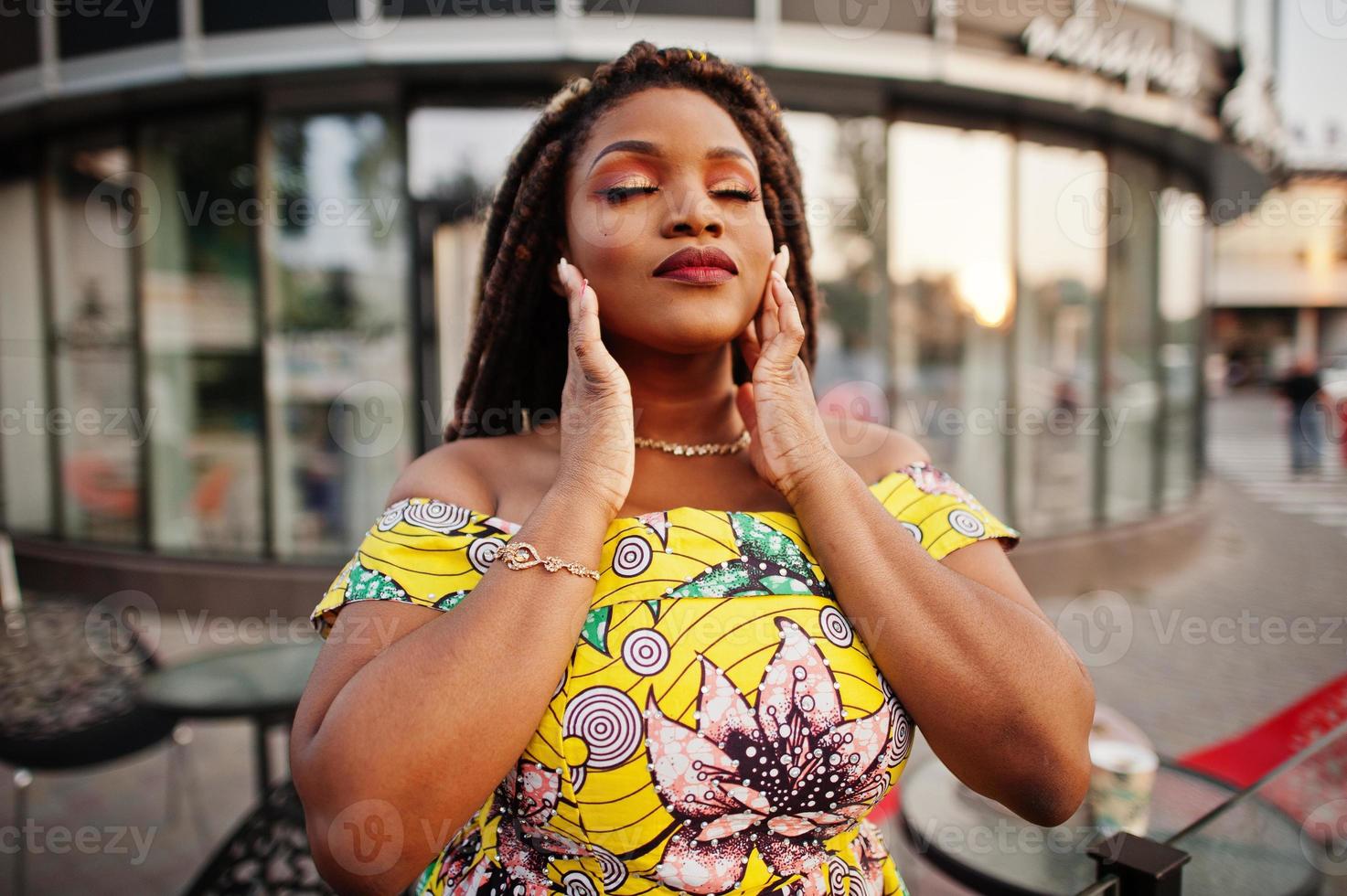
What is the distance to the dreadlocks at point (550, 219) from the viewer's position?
1612mm

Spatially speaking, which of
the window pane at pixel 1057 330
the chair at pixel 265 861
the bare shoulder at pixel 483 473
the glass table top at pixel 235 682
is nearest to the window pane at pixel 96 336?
the glass table top at pixel 235 682

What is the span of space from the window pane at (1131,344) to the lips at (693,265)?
23.7 feet

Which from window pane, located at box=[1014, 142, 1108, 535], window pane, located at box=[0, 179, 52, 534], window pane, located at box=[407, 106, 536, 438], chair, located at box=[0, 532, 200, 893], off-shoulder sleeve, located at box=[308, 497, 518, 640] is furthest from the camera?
window pane, located at box=[0, 179, 52, 534]

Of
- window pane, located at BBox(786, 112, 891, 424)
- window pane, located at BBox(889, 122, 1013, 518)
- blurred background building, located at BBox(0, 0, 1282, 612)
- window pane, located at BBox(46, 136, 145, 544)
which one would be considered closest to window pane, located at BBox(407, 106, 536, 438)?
blurred background building, located at BBox(0, 0, 1282, 612)

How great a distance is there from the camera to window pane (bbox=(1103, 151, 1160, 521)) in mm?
7703

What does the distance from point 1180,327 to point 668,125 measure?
926cm

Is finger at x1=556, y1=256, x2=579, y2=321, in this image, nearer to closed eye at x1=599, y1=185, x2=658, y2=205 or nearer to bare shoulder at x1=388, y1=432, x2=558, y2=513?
closed eye at x1=599, y1=185, x2=658, y2=205

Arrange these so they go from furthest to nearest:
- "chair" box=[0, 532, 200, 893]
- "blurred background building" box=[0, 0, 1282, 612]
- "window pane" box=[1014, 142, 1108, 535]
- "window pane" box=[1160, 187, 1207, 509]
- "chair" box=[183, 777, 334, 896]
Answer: "window pane" box=[1160, 187, 1207, 509]
"window pane" box=[1014, 142, 1108, 535]
"blurred background building" box=[0, 0, 1282, 612]
"chair" box=[0, 532, 200, 893]
"chair" box=[183, 777, 334, 896]

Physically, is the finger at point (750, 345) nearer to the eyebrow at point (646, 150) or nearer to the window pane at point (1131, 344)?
the eyebrow at point (646, 150)

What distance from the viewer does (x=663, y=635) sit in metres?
1.30

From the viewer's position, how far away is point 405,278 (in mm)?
6148

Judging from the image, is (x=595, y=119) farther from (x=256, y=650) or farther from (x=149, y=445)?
(x=149, y=445)

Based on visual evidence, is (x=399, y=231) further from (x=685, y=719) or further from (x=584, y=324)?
(x=685, y=719)

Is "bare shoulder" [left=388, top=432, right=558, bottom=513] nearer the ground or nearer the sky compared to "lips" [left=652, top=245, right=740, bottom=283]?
nearer the ground
